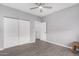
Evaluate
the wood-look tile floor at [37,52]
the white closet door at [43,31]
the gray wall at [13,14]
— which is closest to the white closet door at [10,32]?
the gray wall at [13,14]

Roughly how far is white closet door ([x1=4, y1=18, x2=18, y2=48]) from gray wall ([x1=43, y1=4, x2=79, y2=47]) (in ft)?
8.65

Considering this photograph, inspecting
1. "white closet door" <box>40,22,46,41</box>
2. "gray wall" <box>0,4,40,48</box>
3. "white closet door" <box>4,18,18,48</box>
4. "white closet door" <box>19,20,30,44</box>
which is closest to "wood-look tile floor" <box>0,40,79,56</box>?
"white closet door" <box>4,18,18,48</box>

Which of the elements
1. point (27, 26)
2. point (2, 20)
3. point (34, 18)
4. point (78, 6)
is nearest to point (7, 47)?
point (2, 20)

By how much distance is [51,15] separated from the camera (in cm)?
505

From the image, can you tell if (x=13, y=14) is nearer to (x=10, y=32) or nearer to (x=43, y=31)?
(x=10, y=32)

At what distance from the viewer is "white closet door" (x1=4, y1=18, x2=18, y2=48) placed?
363cm

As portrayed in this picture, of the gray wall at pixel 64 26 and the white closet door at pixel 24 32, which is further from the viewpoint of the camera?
the white closet door at pixel 24 32

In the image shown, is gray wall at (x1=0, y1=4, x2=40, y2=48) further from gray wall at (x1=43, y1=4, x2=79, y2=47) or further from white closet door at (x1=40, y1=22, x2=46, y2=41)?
gray wall at (x1=43, y1=4, x2=79, y2=47)

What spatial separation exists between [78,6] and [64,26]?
1.26m

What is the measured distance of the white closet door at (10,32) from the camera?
363cm

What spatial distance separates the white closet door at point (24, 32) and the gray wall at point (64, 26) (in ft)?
5.56

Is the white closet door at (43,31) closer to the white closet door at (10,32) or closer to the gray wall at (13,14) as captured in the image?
the gray wall at (13,14)

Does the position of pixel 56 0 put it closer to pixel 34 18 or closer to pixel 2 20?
pixel 2 20

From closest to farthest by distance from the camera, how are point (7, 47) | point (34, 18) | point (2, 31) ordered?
point (2, 31), point (7, 47), point (34, 18)
